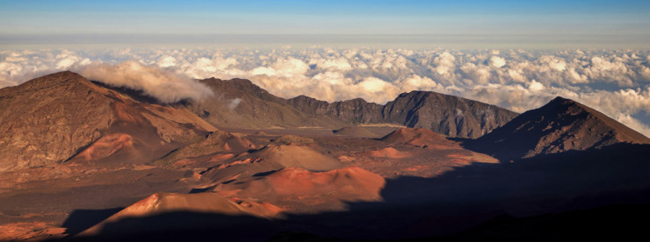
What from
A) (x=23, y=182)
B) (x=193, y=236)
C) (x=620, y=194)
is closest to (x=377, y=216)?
(x=193, y=236)

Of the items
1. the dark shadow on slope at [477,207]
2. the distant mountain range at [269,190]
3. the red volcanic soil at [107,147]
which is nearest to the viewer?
the dark shadow on slope at [477,207]

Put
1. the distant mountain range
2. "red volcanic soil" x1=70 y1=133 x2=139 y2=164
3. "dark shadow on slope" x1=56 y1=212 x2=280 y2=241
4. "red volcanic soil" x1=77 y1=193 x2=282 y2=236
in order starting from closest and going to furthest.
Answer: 1. "dark shadow on slope" x1=56 y1=212 x2=280 y2=241
2. the distant mountain range
3. "red volcanic soil" x1=77 y1=193 x2=282 y2=236
4. "red volcanic soil" x1=70 y1=133 x2=139 y2=164

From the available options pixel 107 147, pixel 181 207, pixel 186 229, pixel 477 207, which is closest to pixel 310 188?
pixel 477 207

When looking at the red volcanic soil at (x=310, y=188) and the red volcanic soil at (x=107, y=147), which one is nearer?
the red volcanic soil at (x=310, y=188)

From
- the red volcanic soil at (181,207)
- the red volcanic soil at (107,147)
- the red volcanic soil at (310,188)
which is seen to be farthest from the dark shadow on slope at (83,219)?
the red volcanic soil at (107,147)

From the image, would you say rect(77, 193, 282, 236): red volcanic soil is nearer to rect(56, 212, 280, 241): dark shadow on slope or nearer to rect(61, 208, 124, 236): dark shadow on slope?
rect(56, 212, 280, 241): dark shadow on slope

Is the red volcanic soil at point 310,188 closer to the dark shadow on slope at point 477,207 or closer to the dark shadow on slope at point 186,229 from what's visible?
the dark shadow on slope at point 477,207

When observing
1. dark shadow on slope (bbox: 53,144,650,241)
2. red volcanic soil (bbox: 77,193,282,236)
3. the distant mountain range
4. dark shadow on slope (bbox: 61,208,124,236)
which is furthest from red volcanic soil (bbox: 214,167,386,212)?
dark shadow on slope (bbox: 61,208,124,236)

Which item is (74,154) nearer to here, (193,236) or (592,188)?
(193,236)
